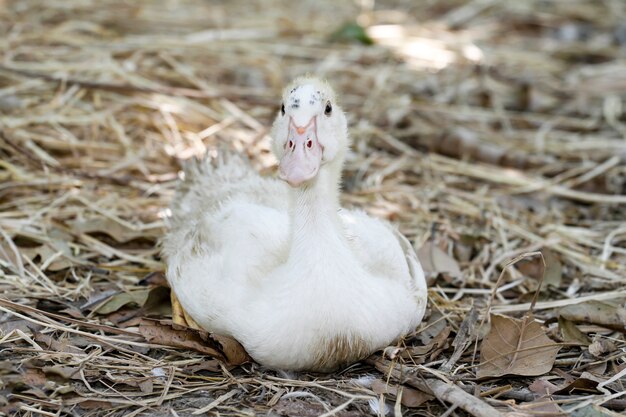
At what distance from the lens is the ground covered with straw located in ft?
10.9

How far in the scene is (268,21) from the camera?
784 centimetres

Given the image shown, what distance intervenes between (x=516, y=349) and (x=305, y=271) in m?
0.90

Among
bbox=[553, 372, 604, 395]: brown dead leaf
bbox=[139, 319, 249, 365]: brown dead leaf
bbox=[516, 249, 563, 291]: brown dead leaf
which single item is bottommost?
bbox=[516, 249, 563, 291]: brown dead leaf

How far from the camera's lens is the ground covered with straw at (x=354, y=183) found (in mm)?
3316

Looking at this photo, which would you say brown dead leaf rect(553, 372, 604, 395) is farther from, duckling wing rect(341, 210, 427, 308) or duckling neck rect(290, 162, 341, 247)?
duckling neck rect(290, 162, 341, 247)

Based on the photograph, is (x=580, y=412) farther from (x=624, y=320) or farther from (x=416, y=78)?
(x=416, y=78)

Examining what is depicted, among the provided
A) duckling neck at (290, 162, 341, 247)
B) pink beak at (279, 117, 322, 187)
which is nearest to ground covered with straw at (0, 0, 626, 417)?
duckling neck at (290, 162, 341, 247)

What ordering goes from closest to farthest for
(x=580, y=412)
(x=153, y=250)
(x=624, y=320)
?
(x=580, y=412), (x=624, y=320), (x=153, y=250)

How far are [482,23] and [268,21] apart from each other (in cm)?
207

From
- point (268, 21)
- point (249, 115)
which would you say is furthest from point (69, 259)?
point (268, 21)

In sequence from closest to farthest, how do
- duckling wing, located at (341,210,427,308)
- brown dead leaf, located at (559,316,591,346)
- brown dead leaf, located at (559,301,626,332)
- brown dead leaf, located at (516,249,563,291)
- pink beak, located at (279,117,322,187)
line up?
pink beak, located at (279,117,322,187) < duckling wing, located at (341,210,427,308) < brown dead leaf, located at (559,316,591,346) < brown dead leaf, located at (559,301,626,332) < brown dead leaf, located at (516,249,563,291)

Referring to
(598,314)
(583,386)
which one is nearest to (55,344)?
(583,386)

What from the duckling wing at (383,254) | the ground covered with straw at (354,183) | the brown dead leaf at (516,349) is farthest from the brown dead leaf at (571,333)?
the duckling wing at (383,254)

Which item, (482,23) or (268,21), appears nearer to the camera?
(268,21)
